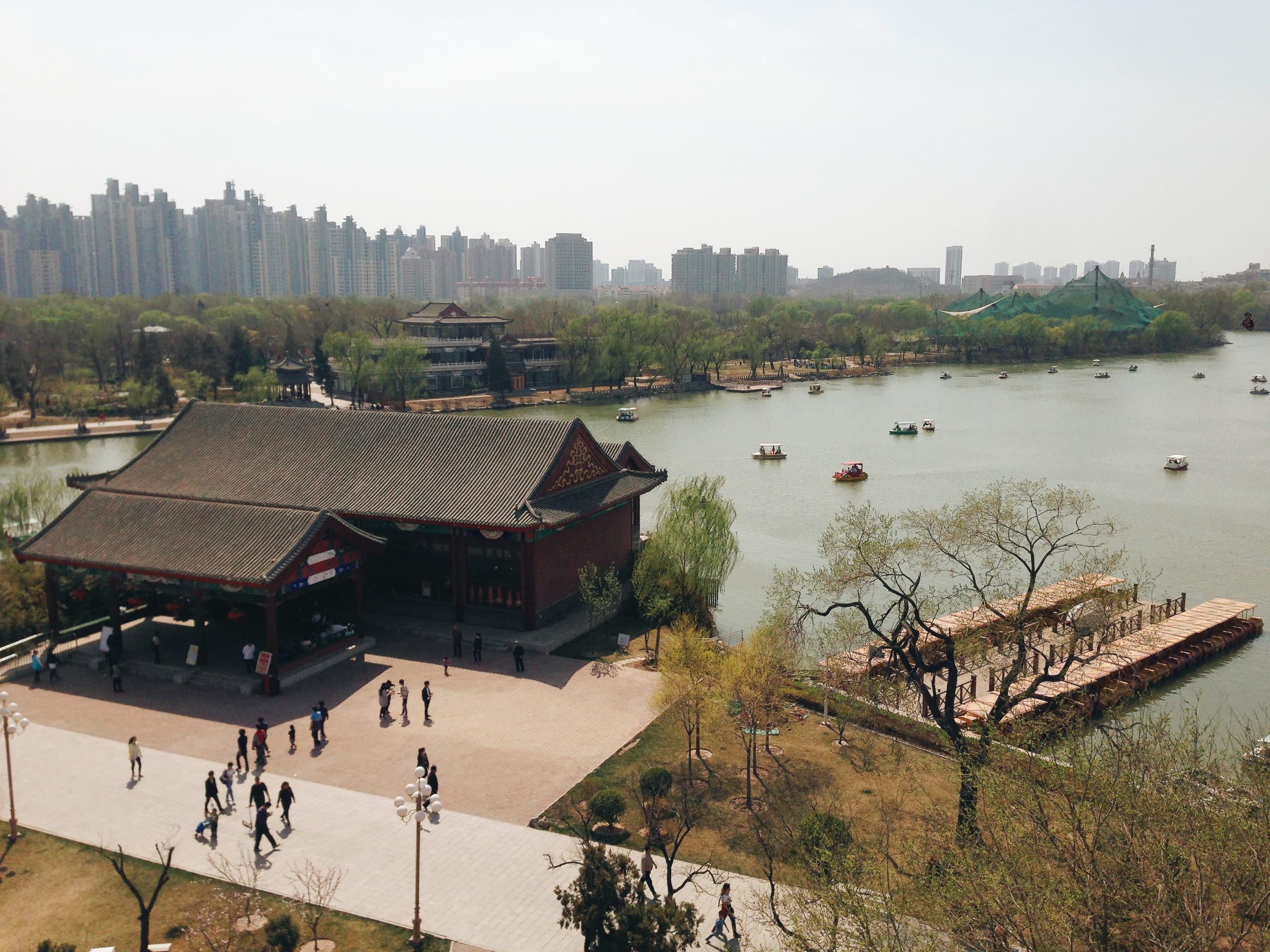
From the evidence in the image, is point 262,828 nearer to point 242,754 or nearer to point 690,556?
point 242,754

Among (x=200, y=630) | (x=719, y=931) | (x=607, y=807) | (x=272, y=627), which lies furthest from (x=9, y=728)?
(x=719, y=931)

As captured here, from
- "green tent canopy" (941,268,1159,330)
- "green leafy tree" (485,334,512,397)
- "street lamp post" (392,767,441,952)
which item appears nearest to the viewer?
"street lamp post" (392,767,441,952)

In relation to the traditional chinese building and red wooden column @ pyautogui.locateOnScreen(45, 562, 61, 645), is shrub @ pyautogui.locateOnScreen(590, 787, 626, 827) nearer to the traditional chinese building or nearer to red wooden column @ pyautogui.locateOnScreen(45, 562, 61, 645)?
the traditional chinese building

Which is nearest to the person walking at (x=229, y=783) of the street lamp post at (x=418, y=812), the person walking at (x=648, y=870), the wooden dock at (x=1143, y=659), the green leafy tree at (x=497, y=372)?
the street lamp post at (x=418, y=812)

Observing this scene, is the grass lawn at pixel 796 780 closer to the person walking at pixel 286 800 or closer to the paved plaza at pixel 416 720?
the paved plaza at pixel 416 720

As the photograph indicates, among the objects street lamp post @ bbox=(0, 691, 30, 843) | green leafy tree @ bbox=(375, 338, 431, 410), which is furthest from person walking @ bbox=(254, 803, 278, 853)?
green leafy tree @ bbox=(375, 338, 431, 410)

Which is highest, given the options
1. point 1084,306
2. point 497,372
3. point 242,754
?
point 1084,306
